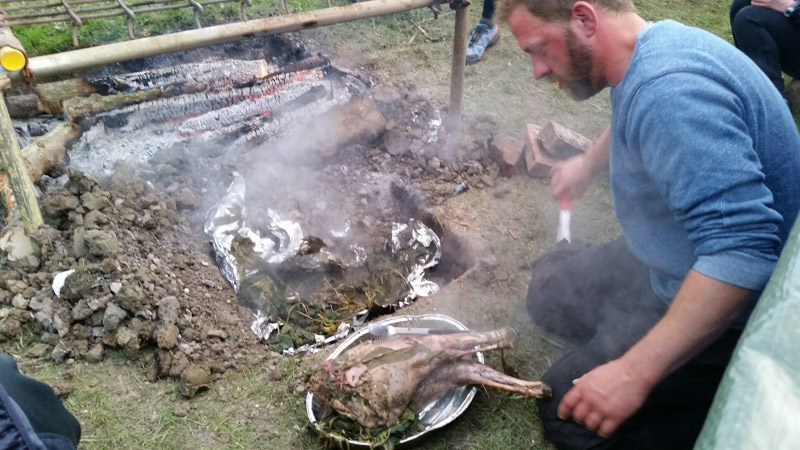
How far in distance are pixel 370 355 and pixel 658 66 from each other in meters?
1.67

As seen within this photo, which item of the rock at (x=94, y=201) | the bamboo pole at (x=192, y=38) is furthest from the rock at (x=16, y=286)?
the bamboo pole at (x=192, y=38)

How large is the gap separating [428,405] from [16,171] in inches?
100

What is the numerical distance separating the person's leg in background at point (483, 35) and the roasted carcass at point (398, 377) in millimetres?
3872

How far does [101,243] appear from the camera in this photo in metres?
3.19

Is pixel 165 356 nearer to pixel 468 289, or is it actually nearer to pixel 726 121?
pixel 468 289

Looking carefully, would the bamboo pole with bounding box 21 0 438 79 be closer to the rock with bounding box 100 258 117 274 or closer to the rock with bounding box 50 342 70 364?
the rock with bounding box 100 258 117 274

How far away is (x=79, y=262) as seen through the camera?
10.6ft

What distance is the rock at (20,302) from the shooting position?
310 cm

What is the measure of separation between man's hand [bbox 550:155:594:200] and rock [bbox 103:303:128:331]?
2.40m

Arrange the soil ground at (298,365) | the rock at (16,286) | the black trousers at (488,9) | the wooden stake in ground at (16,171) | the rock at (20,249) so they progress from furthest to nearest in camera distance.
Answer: the black trousers at (488,9) → the rock at (20,249) → the rock at (16,286) → the wooden stake in ground at (16,171) → the soil ground at (298,365)

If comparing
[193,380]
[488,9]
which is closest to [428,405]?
[193,380]

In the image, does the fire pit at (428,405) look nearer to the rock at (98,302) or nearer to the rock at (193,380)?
the rock at (193,380)

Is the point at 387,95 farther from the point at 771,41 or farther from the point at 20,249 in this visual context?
the point at 771,41

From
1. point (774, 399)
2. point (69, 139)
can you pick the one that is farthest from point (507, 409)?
point (69, 139)
